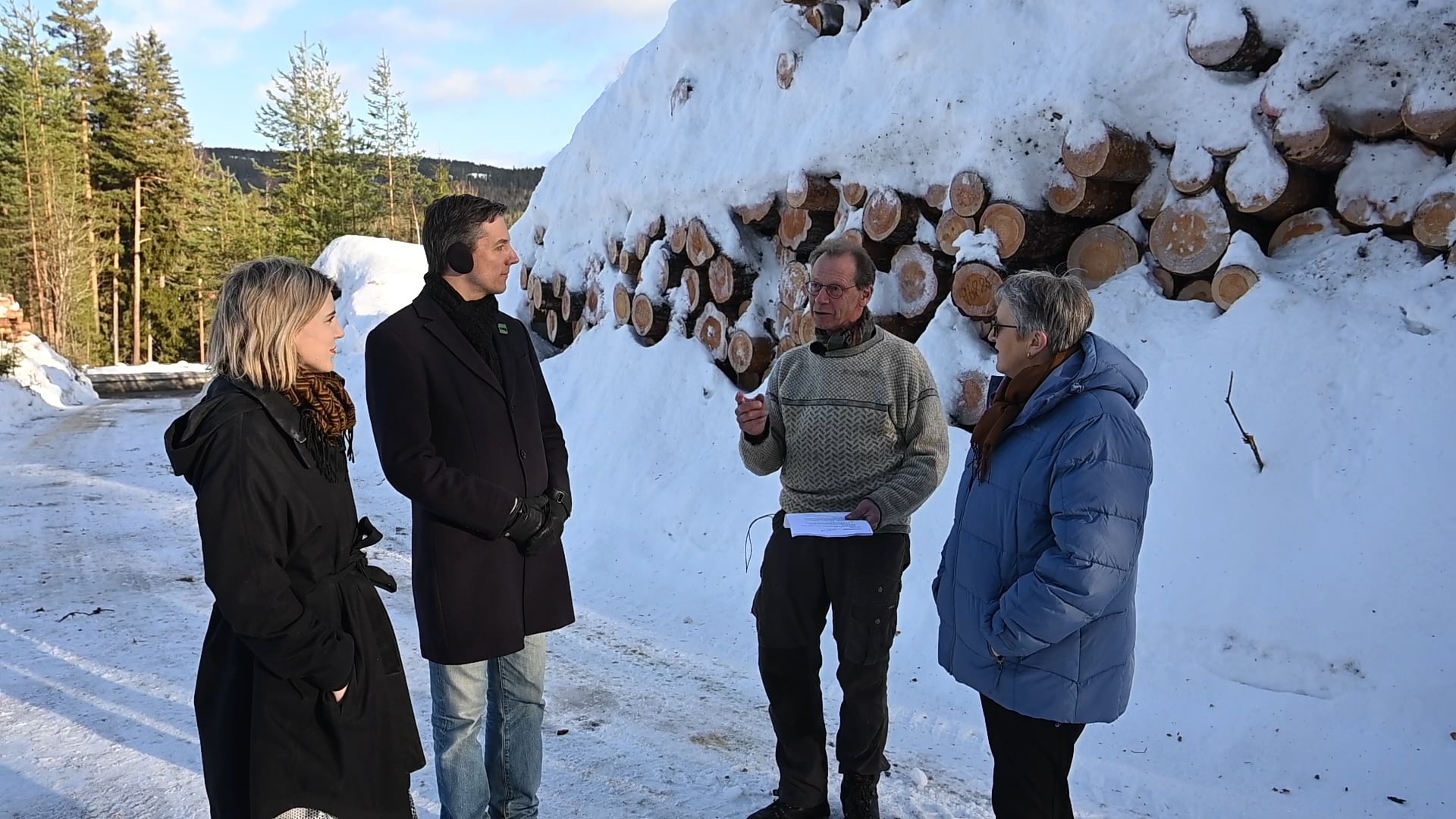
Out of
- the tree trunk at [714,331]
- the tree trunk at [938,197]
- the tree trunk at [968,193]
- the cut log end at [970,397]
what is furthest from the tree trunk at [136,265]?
the cut log end at [970,397]

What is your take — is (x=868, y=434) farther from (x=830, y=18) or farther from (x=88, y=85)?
(x=88, y=85)

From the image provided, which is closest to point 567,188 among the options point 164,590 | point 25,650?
point 164,590

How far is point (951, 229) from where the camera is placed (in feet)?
16.0

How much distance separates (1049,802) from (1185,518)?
2.09 metres

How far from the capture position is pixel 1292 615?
129 inches

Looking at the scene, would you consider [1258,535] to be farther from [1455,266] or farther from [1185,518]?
[1455,266]

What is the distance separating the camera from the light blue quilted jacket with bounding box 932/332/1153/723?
76.9 inches

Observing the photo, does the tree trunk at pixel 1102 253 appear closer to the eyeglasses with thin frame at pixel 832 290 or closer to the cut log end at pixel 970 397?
the cut log end at pixel 970 397

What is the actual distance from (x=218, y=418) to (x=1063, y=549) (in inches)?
73.8

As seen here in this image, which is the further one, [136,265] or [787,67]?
[136,265]

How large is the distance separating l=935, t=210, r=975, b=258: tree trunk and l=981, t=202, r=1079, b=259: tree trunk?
0.16 metres

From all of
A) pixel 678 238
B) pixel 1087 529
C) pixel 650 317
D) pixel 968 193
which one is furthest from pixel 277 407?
pixel 650 317

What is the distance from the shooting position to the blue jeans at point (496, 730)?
238 centimetres

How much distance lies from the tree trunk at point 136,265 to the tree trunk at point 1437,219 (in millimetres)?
35173
